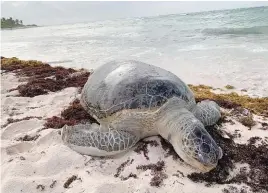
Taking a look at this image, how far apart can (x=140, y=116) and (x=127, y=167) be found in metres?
0.48

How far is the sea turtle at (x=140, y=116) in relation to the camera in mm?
2889

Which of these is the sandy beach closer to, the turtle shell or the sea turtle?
the sea turtle

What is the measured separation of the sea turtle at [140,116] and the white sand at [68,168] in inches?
4.8

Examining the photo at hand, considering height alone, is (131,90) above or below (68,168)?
above

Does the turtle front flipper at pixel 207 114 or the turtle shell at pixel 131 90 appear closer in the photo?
the turtle shell at pixel 131 90

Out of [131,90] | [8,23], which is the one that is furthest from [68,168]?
[8,23]

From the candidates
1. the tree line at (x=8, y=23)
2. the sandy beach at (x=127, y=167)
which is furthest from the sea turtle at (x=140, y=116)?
the tree line at (x=8, y=23)

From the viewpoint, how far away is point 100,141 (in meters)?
3.06

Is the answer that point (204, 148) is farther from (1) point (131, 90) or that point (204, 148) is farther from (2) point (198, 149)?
(1) point (131, 90)

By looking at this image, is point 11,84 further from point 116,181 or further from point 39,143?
point 116,181

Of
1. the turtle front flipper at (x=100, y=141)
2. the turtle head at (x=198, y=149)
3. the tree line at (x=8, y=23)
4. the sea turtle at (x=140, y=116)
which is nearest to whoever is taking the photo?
the turtle head at (x=198, y=149)

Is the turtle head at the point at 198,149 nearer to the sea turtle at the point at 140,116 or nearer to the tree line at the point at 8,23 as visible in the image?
the sea turtle at the point at 140,116

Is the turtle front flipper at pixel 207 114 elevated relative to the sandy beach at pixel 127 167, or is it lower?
elevated

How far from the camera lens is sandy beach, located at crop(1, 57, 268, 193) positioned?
106 inches
